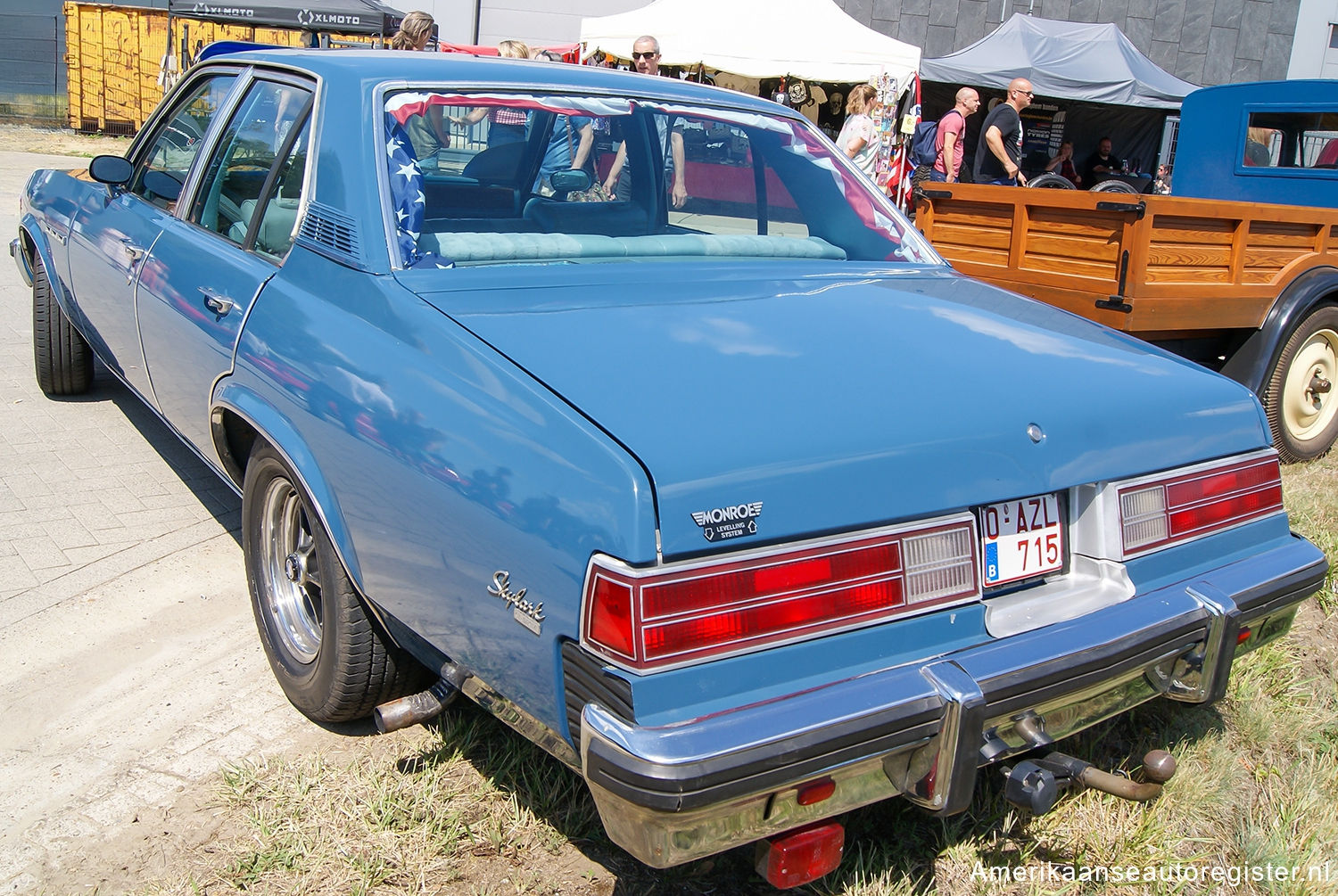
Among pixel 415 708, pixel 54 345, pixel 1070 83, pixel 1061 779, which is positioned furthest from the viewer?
pixel 1070 83

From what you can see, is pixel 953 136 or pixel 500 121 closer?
pixel 500 121

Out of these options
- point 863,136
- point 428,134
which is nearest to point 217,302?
point 428,134

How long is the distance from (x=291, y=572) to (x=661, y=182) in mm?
1600

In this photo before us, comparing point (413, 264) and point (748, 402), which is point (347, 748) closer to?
point (413, 264)

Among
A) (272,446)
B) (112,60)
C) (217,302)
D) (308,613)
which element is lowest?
(308,613)

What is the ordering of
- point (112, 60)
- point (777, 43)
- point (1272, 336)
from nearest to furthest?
point (1272, 336)
point (777, 43)
point (112, 60)

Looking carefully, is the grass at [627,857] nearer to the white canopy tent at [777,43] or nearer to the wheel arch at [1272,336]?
the wheel arch at [1272,336]

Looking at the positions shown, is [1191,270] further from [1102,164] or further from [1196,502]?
[1102,164]

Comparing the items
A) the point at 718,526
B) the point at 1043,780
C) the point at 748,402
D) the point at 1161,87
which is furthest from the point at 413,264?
the point at 1161,87

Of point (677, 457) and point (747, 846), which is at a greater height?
point (677, 457)

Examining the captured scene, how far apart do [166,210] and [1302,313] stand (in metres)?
5.03

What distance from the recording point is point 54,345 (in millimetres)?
5105

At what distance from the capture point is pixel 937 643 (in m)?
2.08

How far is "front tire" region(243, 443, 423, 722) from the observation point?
2566 mm
